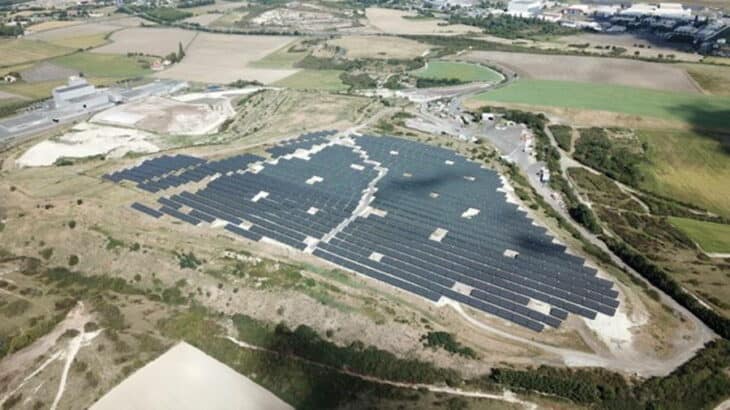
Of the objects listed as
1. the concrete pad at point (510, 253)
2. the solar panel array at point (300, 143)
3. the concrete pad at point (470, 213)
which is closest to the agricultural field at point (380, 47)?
the solar panel array at point (300, 143)

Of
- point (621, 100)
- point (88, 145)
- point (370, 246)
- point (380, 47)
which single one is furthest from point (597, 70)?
point (88, 145)

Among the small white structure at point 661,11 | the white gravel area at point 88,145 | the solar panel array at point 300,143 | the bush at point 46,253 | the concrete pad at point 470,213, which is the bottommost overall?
the white gravel area at point 88,145

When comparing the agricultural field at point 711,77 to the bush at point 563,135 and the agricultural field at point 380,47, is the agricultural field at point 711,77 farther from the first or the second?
the agricultural field at point 380,47

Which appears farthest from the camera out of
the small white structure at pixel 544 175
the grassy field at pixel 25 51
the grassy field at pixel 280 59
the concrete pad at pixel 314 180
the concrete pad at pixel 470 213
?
the grassy field at pixel 25 51

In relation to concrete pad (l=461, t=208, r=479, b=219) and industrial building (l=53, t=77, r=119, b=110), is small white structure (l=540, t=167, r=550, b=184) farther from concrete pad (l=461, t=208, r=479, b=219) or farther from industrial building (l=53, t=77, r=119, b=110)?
industrial building (l=53, t=77, r=119, b=110)

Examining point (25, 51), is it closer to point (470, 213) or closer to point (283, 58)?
point (283, 58)

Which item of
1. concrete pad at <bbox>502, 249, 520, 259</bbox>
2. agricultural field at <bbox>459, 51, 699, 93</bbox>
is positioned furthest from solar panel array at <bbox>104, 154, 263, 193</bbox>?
agricultural field at <bbox>459, 51, 699, 93</bbox>
